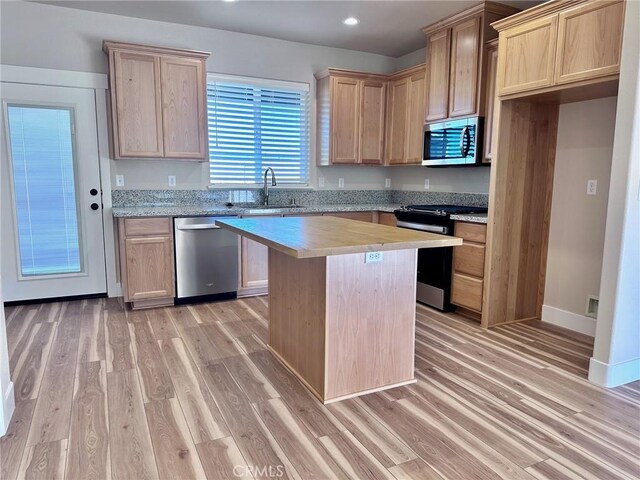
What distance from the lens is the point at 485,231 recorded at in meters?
3.48

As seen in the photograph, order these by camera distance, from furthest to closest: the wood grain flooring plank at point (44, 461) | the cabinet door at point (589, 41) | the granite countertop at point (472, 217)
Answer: the granite countertop at point (472, 217), the cabinet door at point (589, 41), the wood grain flooring plank at point (44, 461)

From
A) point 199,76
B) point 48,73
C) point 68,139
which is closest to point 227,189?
point 199,76

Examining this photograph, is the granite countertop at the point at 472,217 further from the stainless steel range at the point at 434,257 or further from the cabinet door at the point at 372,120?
the cabinet door at the point at 372,120

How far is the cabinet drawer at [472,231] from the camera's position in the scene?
3.50 meters

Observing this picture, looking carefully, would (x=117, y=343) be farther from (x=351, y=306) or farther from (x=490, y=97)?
(x=490, y=97)

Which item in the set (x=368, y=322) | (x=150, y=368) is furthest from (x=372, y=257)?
(x=150, y=368)

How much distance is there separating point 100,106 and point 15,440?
3.08 m

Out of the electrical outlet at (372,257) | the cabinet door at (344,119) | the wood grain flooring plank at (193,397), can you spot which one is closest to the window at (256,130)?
the cabinet door at (344,119)

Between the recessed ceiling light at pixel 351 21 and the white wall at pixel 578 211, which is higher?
the recessed ceiling light at pixel 351 21

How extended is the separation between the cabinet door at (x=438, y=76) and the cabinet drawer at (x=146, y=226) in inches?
105

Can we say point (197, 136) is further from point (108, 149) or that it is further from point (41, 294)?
point (41, 294)

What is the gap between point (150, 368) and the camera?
2.73m

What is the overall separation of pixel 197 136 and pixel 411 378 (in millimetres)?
2939

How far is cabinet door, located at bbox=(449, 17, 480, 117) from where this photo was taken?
12.2ft
